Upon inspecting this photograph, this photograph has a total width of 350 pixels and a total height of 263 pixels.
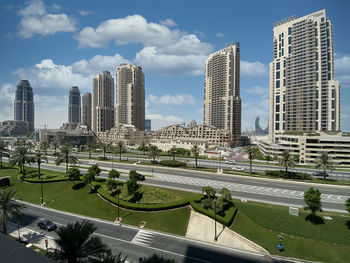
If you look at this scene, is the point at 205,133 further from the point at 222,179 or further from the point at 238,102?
the point at 222,179

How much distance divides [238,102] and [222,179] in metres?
127

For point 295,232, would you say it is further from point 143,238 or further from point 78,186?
point 78,186

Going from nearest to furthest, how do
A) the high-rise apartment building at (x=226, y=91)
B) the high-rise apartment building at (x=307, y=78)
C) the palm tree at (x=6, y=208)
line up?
1. the palm tree at (x=6, y=208)
2. the high-rise apartment building at (x=307, y=78)
3. the high-rise apartment building at (x=226, y=91)

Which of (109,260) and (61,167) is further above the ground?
(109,260)

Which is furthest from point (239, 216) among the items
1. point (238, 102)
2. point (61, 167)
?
point (238, 102)

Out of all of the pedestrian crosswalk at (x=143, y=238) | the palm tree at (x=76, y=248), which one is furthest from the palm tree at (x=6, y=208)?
the palm tree at (x=76, y=248)

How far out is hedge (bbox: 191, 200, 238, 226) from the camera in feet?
100

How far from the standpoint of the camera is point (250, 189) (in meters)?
45.1

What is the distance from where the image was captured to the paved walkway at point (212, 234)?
26797mm

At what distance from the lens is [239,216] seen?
A: 32906mm

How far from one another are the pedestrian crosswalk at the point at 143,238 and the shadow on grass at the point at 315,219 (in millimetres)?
24910

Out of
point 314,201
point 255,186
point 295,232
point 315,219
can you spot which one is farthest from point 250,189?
point 295,232

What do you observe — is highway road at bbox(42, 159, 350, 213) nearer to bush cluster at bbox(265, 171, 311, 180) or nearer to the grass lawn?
bush cluster at bbox(265, 171, 311, 180)

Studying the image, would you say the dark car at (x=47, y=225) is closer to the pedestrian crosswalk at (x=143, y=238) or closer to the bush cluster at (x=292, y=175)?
the pedestrian crosswalk at (x=143, y=238)
